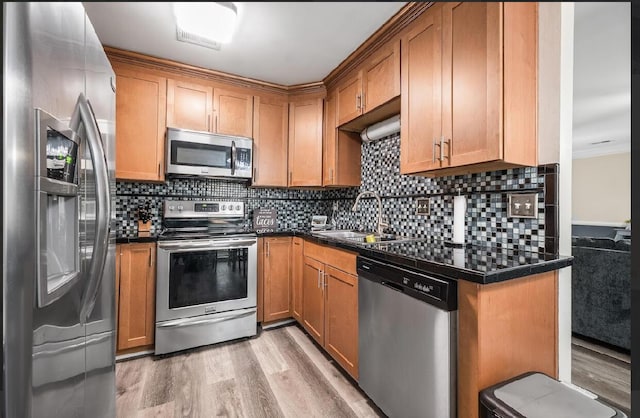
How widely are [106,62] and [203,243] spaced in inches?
55.8

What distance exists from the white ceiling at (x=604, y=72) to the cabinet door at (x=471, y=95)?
79 centimetres

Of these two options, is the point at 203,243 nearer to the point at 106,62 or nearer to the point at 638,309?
the point at 106,62

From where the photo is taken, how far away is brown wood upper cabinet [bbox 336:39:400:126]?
68.0 inches

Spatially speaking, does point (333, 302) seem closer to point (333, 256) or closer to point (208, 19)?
point (333, 256)

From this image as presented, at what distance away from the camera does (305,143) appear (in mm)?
2646

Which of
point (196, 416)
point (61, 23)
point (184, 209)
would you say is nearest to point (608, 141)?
point (61, 23)

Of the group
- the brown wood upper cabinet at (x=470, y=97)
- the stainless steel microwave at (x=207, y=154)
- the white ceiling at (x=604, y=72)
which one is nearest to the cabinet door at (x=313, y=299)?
the stainless steel microwave at (x=207, y=154)

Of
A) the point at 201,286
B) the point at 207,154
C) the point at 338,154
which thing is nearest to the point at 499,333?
the point at 338,154

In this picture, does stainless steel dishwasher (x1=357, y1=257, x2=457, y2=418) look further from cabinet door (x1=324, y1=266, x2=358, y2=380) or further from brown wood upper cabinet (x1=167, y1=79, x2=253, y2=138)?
brown wood upper cabinet (x1=167, y1=79, x2=253, y2=138)

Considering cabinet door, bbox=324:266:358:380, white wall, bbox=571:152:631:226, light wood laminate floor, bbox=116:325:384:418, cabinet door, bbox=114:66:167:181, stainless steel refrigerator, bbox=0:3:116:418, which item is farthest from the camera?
cabinet door, bbox=114:66:167:181

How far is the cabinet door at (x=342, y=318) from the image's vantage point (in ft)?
5.48

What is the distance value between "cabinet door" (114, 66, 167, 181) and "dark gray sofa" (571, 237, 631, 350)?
9.88 feet

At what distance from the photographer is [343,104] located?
89.7 inches

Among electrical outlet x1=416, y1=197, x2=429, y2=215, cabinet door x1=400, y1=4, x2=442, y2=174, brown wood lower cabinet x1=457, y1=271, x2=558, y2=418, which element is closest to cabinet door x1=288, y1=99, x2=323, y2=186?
electrical outlet x1=416, y1=197, x2=429, y2=215
